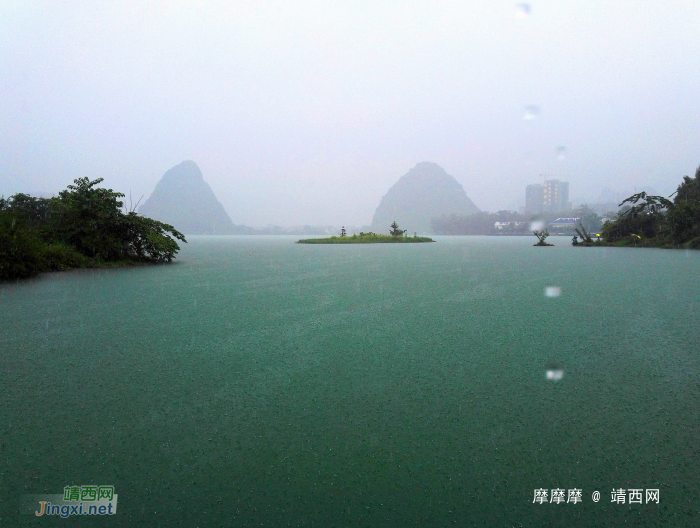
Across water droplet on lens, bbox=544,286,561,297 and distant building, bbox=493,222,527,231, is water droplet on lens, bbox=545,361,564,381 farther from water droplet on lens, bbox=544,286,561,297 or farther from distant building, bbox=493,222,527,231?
distant building, bbox=493,222,527,231

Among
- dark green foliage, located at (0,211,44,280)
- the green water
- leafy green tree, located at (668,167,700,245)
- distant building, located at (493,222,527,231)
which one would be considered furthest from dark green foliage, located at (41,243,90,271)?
distant building, located at (493,222,527,231)

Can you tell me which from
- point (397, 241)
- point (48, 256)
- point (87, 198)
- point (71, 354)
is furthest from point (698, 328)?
point (397, 241)

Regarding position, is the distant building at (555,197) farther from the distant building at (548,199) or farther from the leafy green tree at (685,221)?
the leafy green tree at (685,221)

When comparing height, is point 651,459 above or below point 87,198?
below

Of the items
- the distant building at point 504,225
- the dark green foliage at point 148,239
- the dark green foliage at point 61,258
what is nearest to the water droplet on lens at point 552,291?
the dark green foliage at point 148,239

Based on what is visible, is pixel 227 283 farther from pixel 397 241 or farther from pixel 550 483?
pixel 397 241

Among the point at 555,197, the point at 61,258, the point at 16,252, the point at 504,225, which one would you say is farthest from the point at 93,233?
the point at 555,197

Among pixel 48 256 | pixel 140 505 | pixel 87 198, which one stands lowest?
pixel 140 505
